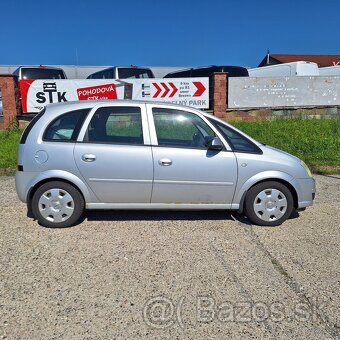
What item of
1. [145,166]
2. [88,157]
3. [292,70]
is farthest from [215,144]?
[292,70]

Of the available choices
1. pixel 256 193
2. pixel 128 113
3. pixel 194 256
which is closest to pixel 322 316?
pixel 194 256

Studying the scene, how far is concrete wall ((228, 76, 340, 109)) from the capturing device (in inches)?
419

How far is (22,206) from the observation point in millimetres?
4887

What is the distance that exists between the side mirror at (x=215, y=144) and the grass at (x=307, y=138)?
404 centimetres

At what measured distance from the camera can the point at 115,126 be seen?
421cm

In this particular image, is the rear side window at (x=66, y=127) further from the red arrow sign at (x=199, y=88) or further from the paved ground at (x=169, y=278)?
the red arrow sign at (x=199, y=88)

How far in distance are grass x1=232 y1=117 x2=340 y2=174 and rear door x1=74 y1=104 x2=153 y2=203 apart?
467 cm

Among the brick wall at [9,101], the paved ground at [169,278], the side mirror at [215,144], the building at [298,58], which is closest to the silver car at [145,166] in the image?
the side mirror at [215,144]

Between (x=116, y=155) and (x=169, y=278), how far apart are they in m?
1.65

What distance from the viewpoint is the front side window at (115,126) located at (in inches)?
160

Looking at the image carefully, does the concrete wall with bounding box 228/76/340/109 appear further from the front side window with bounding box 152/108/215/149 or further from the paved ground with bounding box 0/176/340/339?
the paved ground with bounding box 0/176/340/339

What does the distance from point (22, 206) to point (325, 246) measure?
4.13m

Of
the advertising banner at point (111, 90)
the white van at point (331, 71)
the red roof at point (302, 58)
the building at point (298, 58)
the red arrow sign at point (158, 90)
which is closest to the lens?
the advertising banner at point (111, 90)

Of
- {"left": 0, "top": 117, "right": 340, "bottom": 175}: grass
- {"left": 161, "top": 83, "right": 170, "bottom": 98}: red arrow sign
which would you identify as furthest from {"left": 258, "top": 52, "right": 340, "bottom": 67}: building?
{"left": 161, "top": 83, "right": 170, "bottom": 98}: red arrow sign
